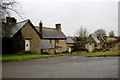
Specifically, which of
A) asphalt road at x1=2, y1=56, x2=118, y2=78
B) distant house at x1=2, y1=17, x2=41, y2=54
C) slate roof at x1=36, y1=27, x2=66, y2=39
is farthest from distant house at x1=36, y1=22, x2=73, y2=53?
asphalt road at x1=2, y1=56, x2=118, y2=78

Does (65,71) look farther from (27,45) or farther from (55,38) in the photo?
(55,38)

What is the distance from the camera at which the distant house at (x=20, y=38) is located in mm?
27969

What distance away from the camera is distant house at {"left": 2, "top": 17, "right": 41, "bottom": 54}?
91.8 feet

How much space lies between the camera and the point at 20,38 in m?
29.1

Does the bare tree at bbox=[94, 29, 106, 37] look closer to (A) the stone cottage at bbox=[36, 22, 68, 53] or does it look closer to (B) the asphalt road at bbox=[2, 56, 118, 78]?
(A) the stone cottage at bbox=[36, 22, 68, 53]

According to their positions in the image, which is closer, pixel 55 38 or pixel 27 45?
pixel 27 45

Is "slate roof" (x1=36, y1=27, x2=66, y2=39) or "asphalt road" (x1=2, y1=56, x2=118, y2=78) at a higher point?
"slate roof" (x1=36, y1=27, x2=66, y2=39)

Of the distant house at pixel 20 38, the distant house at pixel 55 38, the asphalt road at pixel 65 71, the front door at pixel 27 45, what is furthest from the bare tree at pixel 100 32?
the asphalt road at pixel 65 71

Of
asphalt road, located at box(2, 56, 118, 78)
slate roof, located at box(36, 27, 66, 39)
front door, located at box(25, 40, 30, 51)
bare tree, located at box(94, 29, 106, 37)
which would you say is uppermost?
bare tree, located at box(94, 29, 106, 37)

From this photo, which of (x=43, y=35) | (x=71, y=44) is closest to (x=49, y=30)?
(x=43, y=35)

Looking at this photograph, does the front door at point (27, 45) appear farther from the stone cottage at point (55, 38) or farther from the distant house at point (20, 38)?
the stone cottage at point (55, 38)

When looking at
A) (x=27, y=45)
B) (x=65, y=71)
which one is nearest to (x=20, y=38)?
(x=27, y=45)

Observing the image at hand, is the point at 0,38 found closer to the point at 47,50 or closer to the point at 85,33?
the point at 47,50

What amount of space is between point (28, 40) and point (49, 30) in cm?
1283
